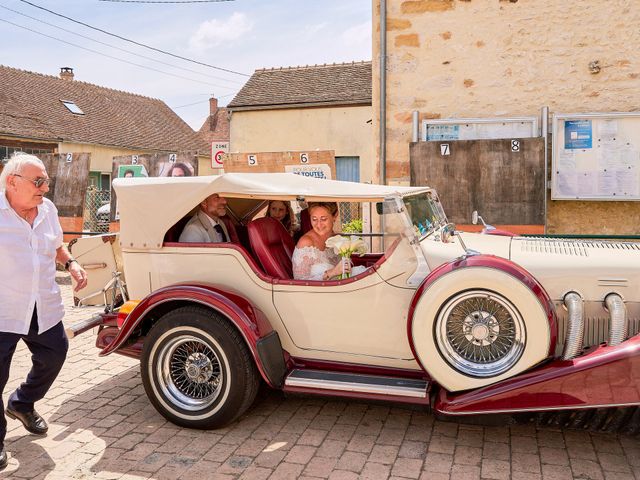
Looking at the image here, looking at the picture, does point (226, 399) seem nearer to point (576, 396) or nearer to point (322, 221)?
→ point (322, 221)

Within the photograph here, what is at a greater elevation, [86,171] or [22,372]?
[86,171]

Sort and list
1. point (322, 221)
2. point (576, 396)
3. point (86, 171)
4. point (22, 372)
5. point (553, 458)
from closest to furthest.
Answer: point (576, 396), point (553, 458), point (322, 221), point (22, 372), point (86, 171)

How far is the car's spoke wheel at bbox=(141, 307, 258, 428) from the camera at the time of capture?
3498mm

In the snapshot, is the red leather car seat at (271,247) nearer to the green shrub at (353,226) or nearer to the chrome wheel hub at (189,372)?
the chrome wheel hub at (189,372)

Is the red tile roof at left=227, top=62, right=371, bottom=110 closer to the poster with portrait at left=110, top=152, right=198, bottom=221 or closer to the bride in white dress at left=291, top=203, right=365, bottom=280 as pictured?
the poster with portrait at left=110, top=152, right=198, bottom=221

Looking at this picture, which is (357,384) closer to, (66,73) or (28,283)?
(28,283)

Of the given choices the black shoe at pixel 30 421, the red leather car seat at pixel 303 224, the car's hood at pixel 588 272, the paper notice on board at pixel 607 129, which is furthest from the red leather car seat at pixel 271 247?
the paper notice on board at pixel 607 129

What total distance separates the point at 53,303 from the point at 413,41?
20.0ft

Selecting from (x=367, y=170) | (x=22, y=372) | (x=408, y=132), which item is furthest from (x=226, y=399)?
(x=367, y=170)

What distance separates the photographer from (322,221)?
3994mm

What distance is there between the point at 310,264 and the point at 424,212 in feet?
2.94

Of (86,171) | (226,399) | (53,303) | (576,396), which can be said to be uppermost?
(86,171)

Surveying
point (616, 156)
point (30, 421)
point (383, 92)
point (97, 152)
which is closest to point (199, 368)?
point (30, 421)

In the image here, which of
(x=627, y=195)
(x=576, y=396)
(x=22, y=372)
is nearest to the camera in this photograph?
(x=576, y=396)
